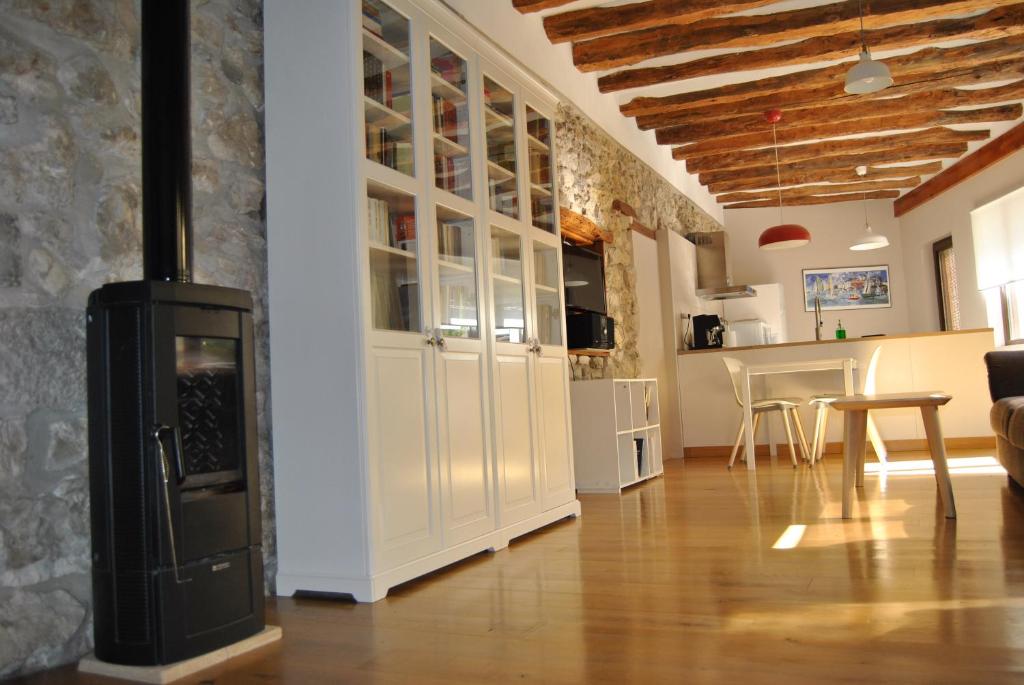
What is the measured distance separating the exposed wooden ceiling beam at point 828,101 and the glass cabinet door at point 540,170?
3250 mm

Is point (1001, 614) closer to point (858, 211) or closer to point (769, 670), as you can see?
point (769, 670)

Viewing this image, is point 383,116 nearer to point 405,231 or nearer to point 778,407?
point 405,231

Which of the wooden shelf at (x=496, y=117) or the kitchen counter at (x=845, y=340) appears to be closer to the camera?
the wooden shelf at (x=496, y=117)

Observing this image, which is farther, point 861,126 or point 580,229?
point 861,126

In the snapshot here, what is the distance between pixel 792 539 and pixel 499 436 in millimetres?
1308

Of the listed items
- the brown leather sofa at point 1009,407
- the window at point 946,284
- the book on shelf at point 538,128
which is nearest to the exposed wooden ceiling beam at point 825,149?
the window at point 946,284

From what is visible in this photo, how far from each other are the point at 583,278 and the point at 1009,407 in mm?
2544

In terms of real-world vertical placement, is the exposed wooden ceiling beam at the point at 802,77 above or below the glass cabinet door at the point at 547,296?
above

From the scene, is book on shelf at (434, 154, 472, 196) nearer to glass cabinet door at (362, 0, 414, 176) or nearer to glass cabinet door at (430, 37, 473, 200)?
glass cabinet door at (430, 37, 473, 200)

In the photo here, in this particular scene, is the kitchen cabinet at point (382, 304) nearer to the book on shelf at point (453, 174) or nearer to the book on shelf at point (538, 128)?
the book on shelf at point (453, 174)

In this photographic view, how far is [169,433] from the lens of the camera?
2207 millimetres

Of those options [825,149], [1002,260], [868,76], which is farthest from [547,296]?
[1002,260]

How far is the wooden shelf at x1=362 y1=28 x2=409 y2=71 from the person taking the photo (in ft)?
10.4

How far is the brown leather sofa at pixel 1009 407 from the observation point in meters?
4.23
